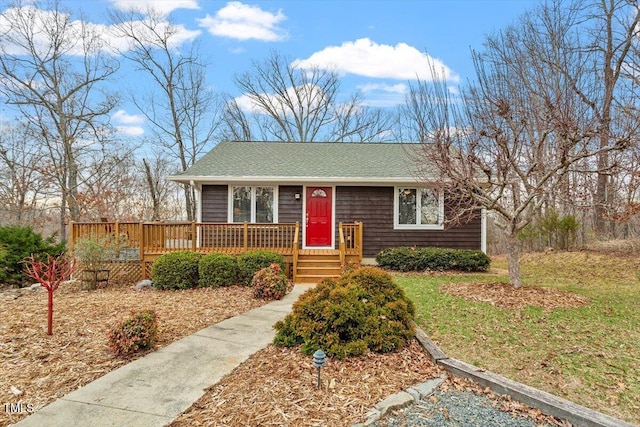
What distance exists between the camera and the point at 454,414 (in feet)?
9.57

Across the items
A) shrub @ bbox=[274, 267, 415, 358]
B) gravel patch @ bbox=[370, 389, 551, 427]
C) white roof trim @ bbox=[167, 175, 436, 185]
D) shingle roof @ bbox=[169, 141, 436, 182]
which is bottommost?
gravel patch @ bbox=[370, 389, 551, 427]

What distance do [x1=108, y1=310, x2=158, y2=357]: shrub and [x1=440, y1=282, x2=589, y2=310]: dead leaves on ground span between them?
17.0 feet

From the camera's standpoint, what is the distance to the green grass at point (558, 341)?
10.5 feet

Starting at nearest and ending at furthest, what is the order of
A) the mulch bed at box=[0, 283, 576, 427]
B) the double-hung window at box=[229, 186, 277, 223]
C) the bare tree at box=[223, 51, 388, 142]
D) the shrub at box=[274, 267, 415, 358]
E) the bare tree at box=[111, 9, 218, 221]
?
the mulch bed at box=[0, 283, 576, 427] → the shrub at box=[274, 267, 415, 358] → the double-hung window at box=[229, 186, 277, 223] → the bare tree at box=[111, 9, 218, 221] → the bare tree at box=[223, 51, 388, 142]

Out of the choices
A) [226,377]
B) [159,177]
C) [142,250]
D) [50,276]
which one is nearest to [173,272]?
[142,250]

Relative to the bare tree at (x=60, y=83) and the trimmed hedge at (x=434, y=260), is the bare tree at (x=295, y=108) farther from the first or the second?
the trimmed hedge at (x=434, y=260)

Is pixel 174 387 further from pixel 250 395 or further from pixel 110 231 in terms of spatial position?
pixel 110 231

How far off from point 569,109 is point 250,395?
6590mm

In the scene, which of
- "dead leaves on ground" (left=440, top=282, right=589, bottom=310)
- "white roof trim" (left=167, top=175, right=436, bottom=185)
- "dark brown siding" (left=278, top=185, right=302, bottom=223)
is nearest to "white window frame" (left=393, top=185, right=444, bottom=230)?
"white roof trim" (left=167, top=175, right=436, bottom=185)

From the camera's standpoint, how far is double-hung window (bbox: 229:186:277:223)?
11.0 m

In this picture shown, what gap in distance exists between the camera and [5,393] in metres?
3.17

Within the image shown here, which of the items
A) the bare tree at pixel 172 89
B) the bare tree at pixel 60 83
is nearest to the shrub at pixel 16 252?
the bare tree at pixel 60 83

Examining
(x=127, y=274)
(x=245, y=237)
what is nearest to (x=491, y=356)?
(x=245, y=237)

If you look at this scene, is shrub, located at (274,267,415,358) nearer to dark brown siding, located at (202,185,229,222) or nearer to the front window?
the front window
